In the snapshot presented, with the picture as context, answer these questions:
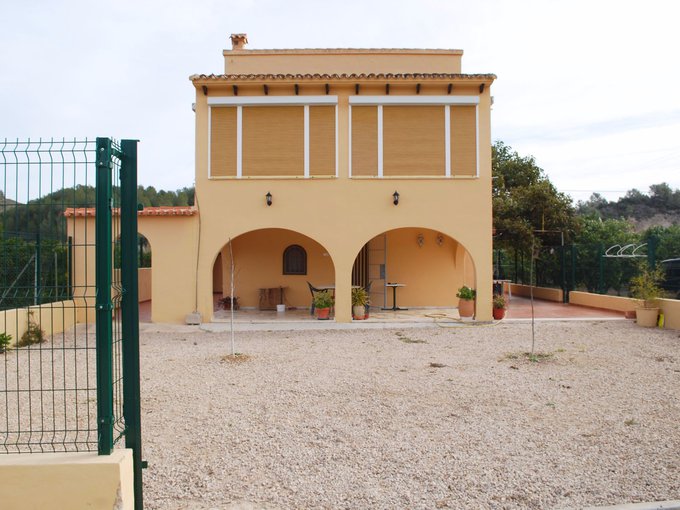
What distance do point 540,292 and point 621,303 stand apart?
4.74m

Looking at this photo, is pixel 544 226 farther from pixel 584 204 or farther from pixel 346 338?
pixel 584 204

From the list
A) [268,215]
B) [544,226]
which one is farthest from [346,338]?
[544,226]

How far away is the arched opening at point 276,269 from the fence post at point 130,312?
11.8 m

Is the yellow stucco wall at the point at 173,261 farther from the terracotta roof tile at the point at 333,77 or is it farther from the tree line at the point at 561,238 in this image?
the tree line at the point at 561,238

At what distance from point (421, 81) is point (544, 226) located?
8.76m

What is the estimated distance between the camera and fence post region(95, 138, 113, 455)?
9.95 feet

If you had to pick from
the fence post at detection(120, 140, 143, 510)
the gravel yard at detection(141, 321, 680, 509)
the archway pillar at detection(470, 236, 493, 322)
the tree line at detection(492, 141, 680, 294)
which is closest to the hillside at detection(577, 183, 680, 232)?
the tree line at detection(492, 141, 680, 294)

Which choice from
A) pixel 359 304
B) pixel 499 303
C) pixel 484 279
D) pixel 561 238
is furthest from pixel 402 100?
pixel 561 238

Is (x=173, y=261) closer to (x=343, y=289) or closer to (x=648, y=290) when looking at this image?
(x=343, y=289)

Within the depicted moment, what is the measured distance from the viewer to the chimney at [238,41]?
14.6 meters

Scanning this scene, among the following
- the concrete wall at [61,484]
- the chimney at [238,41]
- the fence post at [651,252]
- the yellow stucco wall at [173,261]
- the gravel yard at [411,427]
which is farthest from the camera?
the chimney at [238,41]

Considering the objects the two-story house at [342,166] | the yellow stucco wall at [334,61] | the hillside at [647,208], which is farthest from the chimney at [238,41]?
the hillside at [647,208]

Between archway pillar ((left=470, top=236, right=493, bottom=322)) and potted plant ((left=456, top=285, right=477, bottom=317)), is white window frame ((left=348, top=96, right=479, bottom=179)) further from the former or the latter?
potted plant ((left=456, top=285, right=477, bottom=317))

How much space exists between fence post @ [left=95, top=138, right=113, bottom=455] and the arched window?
12.2 meters
